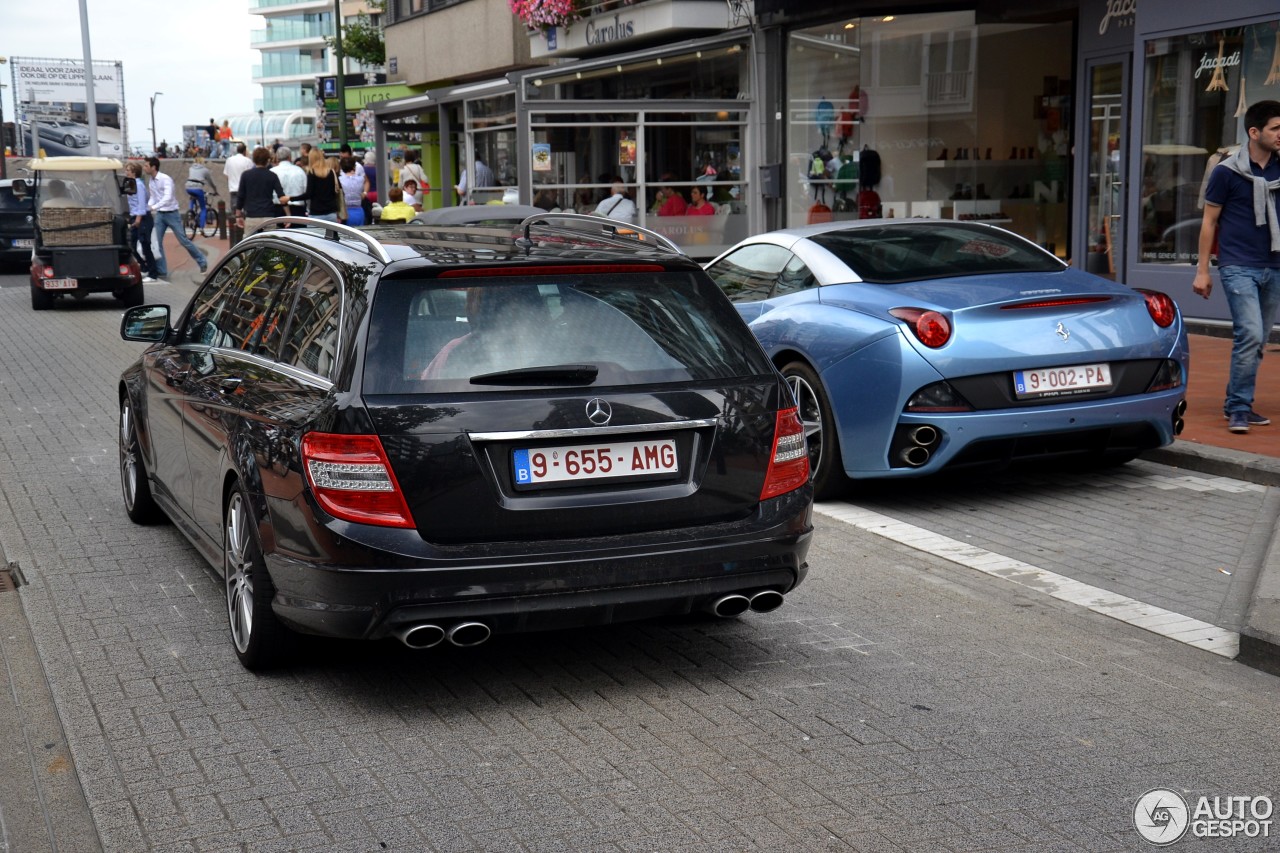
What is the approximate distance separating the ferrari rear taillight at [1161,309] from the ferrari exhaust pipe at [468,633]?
4623mm

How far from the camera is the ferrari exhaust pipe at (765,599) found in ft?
15.6

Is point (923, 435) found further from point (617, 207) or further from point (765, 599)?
point (617, 207)

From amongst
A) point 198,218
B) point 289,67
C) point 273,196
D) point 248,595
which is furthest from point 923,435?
point 289,67

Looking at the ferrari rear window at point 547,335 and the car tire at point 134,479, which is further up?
the ferrari rear window at point 547,335

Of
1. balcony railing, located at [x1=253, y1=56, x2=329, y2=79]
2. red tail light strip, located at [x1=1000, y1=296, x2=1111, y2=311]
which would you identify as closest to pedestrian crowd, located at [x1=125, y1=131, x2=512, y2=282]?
red tail light strip, located at [x1=1000, y1=296, x2=1111, y2=311]

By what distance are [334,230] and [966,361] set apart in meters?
3.17

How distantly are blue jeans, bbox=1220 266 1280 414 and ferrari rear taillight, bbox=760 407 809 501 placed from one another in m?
4.84

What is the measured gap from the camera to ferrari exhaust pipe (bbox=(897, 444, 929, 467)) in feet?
23.7

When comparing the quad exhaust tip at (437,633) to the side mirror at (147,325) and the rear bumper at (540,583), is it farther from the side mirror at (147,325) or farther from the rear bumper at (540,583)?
the side mirror at (147,325)

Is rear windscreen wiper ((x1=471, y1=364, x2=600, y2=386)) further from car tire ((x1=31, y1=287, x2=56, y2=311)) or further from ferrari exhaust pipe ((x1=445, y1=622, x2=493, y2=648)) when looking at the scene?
car tire ((x1=31, y1=287, x2=56, y2=311))

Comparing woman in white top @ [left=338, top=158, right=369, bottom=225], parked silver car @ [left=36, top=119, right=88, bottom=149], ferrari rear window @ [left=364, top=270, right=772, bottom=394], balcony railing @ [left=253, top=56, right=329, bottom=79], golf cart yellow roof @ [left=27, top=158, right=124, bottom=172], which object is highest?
balcony railing @ [left=253, top=56, right=329, bottom=79]

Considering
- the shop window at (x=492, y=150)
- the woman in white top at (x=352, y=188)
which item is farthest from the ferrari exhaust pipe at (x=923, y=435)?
the woman in white top at (x=352, y=188)

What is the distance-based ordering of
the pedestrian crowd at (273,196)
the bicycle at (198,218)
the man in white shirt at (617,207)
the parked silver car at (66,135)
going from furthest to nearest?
Result: 1. the parked silver car at (66,135)
2. the bicycle at (198,218)
3. the pedestrian crowd at (273,196)
4. the man in white shirt at (617,207)

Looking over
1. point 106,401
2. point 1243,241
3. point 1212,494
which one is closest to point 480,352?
point 1212,494
